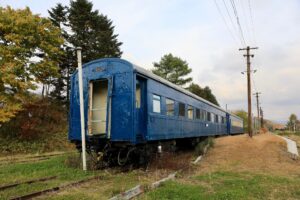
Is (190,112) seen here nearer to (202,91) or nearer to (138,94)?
(138,94)

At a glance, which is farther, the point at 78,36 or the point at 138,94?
the point at 78,36

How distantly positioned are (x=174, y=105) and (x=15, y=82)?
11840 mm

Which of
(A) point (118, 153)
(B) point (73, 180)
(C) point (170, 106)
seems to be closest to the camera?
(B) point (73, 180)

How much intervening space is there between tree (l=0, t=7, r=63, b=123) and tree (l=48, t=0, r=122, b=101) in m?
5.44

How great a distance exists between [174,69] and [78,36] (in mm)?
27808

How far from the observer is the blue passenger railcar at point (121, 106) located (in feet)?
34.6

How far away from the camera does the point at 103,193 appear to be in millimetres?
7254

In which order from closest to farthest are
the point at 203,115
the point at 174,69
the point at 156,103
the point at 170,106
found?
the point at 156,103, the point at 170,106, the point at 203,115, the point at 174,69

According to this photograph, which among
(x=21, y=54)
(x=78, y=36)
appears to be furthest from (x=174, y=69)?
(x=21, y=54)

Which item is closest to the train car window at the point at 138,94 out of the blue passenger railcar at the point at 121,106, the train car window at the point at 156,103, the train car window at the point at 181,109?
the blue passenger railcar at the point at 121,106

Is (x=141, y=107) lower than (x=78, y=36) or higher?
lower

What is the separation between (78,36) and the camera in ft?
103

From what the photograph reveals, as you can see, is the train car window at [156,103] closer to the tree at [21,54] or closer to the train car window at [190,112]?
the train car window at [190,112]

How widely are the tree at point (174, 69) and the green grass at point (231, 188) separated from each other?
46808 mm
